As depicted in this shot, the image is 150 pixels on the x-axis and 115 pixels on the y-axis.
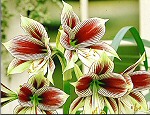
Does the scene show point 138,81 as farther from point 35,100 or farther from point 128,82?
point 35,100

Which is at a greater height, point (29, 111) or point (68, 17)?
point (68, 17)

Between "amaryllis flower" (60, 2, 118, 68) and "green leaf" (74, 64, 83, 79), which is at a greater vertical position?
"amaryllis flower" (60, 2, 118, 68)

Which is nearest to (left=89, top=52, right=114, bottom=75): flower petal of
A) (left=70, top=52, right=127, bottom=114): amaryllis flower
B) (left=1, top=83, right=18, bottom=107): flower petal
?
(left=70, top=52, right=127, bottom=114): amaryllis flower

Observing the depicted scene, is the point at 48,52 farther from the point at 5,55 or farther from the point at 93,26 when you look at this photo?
the point at 5,55

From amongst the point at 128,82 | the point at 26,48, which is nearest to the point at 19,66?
the point at 26,48

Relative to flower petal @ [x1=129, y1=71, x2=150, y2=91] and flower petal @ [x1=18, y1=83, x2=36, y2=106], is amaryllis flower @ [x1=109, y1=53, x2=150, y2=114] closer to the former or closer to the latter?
flower petal @ [x1=129, y1=71, x2=150, y2=91]

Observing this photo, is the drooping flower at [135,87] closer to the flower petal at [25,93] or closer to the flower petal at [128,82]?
the flower petal at [128,82]
